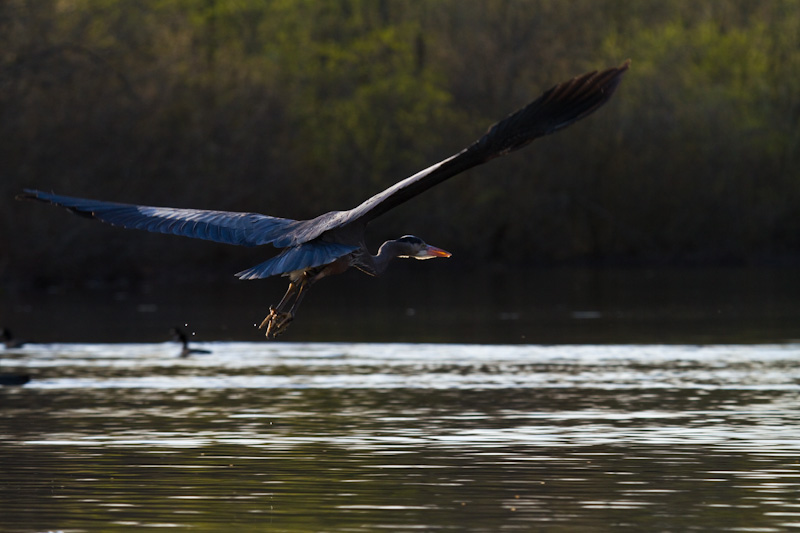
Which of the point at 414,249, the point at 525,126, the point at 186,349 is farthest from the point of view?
the point at 186,349

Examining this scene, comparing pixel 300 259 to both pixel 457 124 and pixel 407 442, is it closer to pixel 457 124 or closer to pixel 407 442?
pixel 407 442

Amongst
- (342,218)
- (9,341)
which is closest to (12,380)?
(9,341)

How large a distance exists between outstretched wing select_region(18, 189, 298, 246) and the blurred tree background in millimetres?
35285

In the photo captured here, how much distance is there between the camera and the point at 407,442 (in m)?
16.1

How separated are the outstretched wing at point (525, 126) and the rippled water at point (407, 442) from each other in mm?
2219

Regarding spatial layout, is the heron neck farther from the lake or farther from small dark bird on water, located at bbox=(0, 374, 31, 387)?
small dark bird on water, located at bbox=(0, 374, 31, 387)

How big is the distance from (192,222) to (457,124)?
1928 inches

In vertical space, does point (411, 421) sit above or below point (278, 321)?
below

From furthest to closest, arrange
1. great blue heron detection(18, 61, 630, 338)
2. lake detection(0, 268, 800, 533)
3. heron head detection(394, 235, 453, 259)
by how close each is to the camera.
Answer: heron head detection(394, 235, 453, 259) < lake detection(0, 268, 800, 533) < great blue heron detection(18, 61, 630, 338)

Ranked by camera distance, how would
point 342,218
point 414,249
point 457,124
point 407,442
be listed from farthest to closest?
point 457,124 → point 407,442 → point 414,249 → point 342,218

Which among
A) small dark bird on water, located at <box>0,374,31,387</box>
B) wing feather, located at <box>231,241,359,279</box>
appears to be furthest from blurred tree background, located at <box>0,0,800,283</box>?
wing feather, located at <box>231,241,359,279</box>

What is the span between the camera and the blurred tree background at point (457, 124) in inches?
1999

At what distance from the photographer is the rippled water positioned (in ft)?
39.7

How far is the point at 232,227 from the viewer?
1330 centimetres
